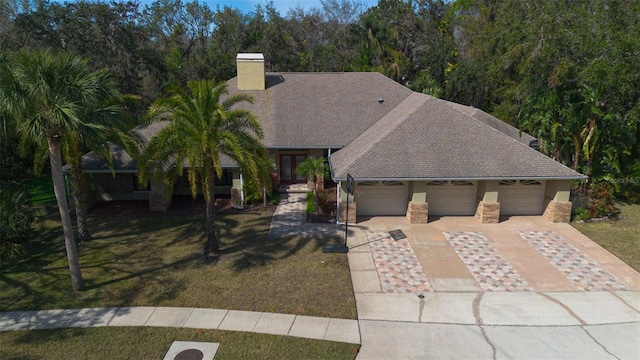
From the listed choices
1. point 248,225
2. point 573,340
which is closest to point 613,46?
point 573,340

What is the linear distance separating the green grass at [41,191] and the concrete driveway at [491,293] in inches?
633

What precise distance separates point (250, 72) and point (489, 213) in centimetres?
1565

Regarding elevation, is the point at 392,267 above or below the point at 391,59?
below

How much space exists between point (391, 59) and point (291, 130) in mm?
18251

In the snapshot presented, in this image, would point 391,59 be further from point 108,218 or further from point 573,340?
point 573,340

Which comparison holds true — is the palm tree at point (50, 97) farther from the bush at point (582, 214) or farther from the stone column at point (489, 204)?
the bush at point (582, 214)

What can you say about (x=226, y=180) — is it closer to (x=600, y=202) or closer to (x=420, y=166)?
(x=420, y=166)

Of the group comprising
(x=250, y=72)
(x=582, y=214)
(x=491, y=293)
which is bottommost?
(x=491, y=293)

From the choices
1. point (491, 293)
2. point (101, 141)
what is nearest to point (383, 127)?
point (491, 293)

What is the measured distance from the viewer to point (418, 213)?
17.7 meters

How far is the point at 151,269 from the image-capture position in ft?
45.4

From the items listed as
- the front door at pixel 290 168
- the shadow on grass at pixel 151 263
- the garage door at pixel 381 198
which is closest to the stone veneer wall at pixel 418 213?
the garage door at pixel 381 198

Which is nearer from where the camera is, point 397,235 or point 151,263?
point 151,263

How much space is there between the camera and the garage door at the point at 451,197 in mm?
18422
